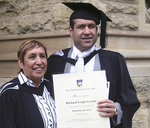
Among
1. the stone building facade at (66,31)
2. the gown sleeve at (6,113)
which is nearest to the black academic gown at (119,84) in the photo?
the gown sleeve at (6,113)

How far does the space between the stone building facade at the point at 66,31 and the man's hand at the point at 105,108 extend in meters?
1.43

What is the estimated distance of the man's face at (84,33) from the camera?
2.08 m

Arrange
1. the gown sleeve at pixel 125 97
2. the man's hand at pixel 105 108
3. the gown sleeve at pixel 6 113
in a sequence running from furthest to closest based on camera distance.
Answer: the gown sleeve at pixel 125 97 → the man's hand at pixel 105 108 → the gown sleeve at pixel 6 113

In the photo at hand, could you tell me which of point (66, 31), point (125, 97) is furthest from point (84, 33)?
point (66, 31)

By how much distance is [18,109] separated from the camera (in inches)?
68.6

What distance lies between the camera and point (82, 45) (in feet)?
6.94

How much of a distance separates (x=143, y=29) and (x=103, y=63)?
60.8 inches

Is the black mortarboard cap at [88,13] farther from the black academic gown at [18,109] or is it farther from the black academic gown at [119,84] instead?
the black academic gown at [18,109]

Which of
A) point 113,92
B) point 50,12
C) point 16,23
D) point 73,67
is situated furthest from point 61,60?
point 16,23

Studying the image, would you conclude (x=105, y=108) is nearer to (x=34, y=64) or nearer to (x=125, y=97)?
(x=125, y=97)

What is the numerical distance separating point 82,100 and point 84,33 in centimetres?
58

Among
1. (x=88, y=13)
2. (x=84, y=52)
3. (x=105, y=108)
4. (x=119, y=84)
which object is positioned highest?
(x=88, y=13)

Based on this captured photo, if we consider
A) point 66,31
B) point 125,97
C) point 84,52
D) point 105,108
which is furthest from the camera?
point 66,31

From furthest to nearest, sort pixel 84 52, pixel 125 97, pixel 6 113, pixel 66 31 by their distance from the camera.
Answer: pixel 66 31
pixel 84 52
pixel 125 97
pixel 6 113
